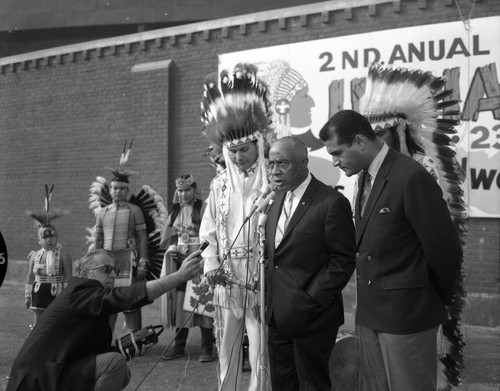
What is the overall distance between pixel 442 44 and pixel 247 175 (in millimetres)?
5175

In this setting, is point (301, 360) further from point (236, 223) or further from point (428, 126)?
point (428, 126)

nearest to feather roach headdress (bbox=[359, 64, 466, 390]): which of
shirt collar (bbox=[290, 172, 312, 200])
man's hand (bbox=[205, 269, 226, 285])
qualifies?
shirt collar (bbox=[290, 172, 312, 200])

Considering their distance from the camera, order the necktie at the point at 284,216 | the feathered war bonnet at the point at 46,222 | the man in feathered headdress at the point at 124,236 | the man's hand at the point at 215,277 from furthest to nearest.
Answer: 1. the man in feathered headdress at the point at 124,236
2. the feathered war bonnet at the point at 46,222
3. the man's hand at the point at 215,277
4. the necktie at the point at 284,216

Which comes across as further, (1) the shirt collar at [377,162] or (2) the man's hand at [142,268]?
(2) the man's hand at [142,268]

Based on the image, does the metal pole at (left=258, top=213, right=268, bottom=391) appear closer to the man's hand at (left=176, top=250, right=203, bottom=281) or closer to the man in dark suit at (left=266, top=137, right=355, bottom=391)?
the man in dark suit at (left=266, top=137, right=355, bottom=391)

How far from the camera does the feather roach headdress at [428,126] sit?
4.93 meters

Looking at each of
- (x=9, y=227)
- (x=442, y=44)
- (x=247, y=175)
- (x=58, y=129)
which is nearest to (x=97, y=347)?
(x=247, y=175)

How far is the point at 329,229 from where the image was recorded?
3.91 metres

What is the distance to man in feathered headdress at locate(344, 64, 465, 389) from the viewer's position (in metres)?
4.92

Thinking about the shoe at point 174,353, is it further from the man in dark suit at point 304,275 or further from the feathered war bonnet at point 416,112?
the feathered war bonnet at point 416,112

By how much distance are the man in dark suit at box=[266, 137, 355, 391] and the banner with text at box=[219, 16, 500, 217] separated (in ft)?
16.2

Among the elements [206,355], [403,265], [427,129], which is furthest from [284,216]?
[206,355]

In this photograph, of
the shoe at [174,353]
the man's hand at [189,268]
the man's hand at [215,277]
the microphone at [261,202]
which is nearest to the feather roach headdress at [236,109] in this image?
the microphone at [261,202]

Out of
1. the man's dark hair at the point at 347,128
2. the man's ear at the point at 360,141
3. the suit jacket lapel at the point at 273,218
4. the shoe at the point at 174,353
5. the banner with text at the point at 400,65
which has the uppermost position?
the banner with text at the point at 400,65
